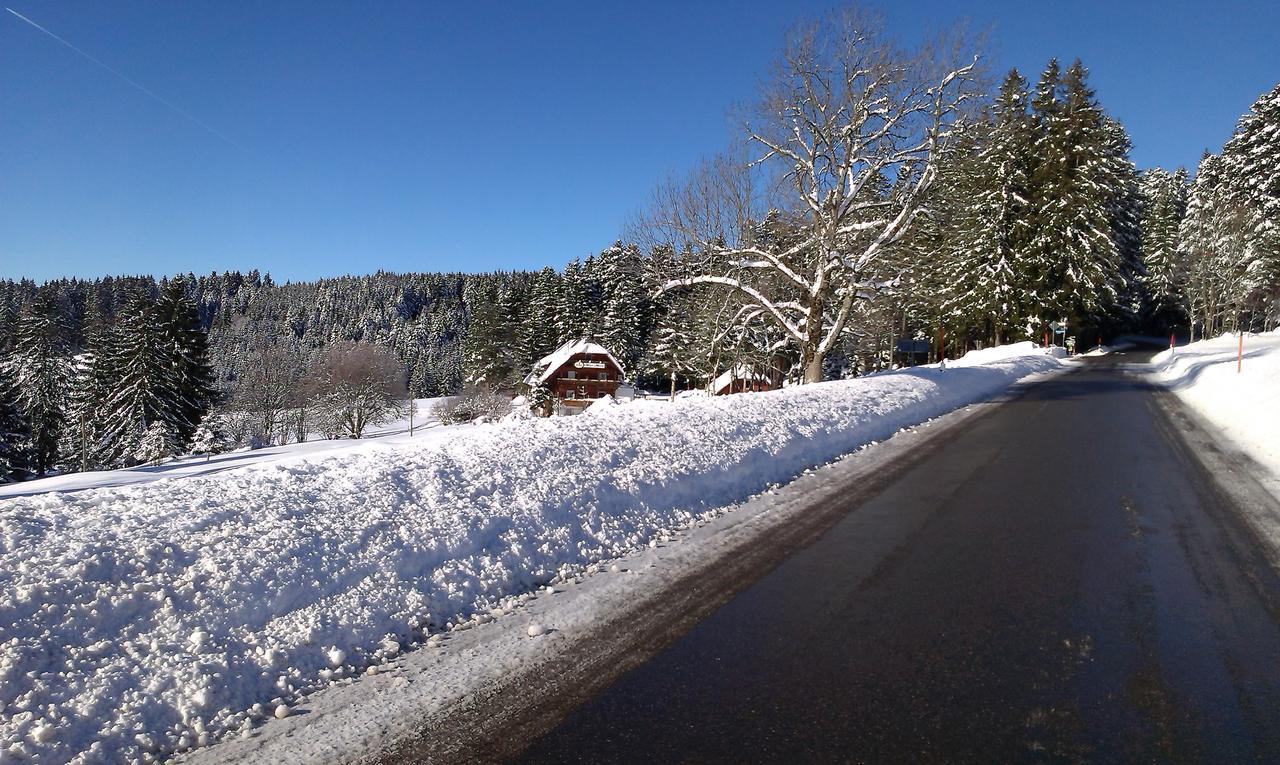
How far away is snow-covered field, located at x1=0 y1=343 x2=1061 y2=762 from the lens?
3.30 meters

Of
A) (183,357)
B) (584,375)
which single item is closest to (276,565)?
(183,357)

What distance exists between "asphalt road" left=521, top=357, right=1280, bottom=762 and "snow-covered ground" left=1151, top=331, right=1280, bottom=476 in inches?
211

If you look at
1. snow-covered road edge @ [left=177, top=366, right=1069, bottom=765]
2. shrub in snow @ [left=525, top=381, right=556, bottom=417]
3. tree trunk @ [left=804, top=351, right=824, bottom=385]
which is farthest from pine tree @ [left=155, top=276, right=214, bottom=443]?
snow-covered road edge @ [left=177, top=366, right=1069, bottom=765]

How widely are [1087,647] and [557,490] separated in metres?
4.42

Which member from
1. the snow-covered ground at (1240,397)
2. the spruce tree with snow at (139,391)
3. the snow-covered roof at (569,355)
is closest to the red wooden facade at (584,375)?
the snow-covered roof at (569,355)

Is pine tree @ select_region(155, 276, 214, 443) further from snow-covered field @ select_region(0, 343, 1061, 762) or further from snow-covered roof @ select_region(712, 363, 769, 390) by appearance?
snow-covered field @ select_region(0, 343, 1061, 762)

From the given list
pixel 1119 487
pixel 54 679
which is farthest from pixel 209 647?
pixel 1119 487

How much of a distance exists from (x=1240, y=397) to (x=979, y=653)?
663 inches

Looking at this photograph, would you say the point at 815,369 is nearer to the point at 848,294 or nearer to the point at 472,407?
the point at 848,294

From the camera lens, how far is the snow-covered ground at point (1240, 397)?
36.8 feet

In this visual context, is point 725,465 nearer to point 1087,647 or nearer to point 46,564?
point 1087,647

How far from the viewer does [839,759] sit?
2.96 meters

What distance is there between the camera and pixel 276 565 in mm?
4430

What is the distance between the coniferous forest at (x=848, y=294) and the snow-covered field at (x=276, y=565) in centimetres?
1304
